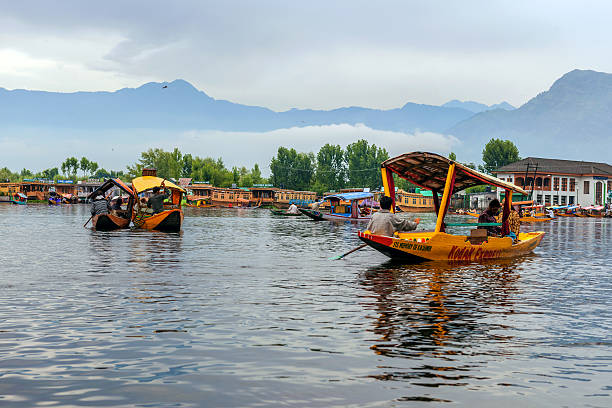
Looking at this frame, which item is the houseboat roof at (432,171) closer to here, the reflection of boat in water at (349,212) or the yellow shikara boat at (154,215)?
the yellow shikara boat at (154,215)

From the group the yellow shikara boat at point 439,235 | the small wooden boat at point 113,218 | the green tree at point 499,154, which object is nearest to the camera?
the yellow shikara boat at point 439,235

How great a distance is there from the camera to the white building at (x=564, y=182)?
3563 inches

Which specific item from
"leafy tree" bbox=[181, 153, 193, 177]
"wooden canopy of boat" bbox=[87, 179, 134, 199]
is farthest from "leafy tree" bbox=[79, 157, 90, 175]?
"wooden canopy of boat" bbox=[87, 179, 134, 199]

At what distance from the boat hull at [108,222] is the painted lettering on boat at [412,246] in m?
20.7

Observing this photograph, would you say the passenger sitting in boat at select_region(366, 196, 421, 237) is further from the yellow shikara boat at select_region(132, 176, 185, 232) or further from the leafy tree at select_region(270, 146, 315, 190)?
the leafy tree at select_region(270, 146, 315, 190)

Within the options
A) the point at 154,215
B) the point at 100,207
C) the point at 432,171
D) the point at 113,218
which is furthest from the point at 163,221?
the point at 432,171

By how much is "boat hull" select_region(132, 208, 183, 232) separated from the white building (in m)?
68.9

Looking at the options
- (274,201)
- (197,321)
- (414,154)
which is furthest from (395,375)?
(274,201)

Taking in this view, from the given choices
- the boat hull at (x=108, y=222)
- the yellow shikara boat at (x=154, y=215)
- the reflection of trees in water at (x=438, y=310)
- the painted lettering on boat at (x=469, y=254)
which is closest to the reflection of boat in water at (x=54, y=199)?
the boat hull at (x=108, y=222)

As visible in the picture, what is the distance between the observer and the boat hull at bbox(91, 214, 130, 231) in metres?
32.6

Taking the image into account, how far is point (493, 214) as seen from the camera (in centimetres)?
2053

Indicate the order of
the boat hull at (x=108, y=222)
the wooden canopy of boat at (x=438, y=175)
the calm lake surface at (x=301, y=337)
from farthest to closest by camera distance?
1. the boat hull at (x=108, y=222)
2. the wooden canopy of boat at (x=438, y=175)
3. the calm lake surface at (x=301, y=337)

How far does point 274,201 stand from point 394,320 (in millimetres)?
107478

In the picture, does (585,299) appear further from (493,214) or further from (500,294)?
(493,214)
